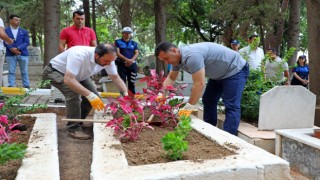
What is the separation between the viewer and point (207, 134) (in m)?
3.46

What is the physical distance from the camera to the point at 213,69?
4328 millimetres

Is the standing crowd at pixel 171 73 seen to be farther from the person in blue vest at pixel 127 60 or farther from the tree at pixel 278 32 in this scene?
the tree at pixel 278 32

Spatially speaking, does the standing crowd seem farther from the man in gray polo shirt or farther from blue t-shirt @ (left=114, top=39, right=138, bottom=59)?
blue t-shirt @ (left=114, top=39, right=138, bottom=59)

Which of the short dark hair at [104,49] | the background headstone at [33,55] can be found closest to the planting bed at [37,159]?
the short dark hair at [104,49]

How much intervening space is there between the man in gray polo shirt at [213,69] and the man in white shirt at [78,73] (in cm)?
63

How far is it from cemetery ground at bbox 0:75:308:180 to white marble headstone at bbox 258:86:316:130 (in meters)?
0.95

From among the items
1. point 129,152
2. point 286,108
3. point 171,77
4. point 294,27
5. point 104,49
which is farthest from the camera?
point 294,27

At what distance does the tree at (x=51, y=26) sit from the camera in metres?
7.79

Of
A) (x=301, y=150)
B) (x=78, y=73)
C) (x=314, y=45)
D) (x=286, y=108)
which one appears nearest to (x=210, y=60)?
(x=286, y=108)

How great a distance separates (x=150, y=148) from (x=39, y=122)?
162cm

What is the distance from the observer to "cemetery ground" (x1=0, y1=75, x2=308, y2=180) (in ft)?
9.82

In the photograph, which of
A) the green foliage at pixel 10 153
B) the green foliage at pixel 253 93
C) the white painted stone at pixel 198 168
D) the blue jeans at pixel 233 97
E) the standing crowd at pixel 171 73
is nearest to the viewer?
the green foliage at pixel 10 153

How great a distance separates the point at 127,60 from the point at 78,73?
10.0 ft

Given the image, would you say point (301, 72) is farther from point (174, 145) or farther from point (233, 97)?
point (174, 145)
